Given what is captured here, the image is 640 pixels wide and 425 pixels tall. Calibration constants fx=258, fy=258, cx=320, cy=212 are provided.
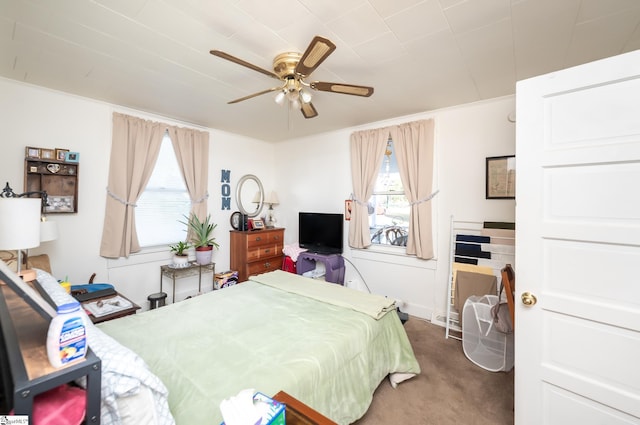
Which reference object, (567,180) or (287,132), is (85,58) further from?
(567,180)

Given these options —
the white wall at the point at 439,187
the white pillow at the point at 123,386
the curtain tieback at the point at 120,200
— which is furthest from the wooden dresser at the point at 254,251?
the white pillow at the point at 123,386

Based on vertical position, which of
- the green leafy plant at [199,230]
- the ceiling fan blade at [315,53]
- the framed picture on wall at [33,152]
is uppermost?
the ceiling fan blade at [315,53]

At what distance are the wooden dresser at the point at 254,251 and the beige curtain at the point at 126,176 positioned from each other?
4.19ft

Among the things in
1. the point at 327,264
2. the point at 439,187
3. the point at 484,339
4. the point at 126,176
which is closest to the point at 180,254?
the point at 126,176

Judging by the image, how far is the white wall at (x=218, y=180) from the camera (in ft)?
8.29

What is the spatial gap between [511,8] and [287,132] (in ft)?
10.1

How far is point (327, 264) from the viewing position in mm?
3625

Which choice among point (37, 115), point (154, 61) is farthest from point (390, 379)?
point (37, 115)

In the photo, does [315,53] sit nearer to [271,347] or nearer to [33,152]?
[271,347]

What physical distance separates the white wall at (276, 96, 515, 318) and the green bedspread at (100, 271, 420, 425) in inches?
53.4

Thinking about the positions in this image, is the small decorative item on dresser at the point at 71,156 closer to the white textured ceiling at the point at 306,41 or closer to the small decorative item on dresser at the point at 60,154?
the small decorative item on dresser at the point at 60,154

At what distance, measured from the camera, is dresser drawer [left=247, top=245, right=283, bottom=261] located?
3869mm

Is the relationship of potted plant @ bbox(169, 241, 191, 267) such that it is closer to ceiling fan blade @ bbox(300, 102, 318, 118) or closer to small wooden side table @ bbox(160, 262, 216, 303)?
small wooden side table @ bbox(160, 262, 216, 303)

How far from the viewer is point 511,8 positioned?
4.97 feet
